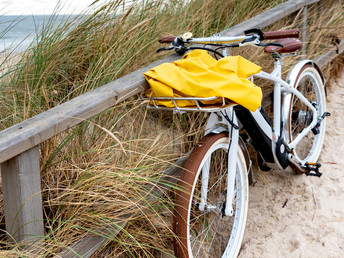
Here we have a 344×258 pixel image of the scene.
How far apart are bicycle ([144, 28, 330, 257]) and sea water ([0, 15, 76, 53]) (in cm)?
98

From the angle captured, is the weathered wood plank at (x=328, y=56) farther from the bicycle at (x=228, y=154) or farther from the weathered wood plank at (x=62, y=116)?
the weathered wood plank at (x=62, y=116)

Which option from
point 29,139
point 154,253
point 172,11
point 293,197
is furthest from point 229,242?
point 172,11

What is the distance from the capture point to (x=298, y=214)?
321cm

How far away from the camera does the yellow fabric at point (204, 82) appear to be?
2050 mm

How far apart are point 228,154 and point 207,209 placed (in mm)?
326

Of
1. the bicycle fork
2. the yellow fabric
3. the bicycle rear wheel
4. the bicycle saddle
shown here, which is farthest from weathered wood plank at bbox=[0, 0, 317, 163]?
the bicycle rear wheel

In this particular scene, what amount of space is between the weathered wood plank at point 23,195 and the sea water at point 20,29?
4.33 feet

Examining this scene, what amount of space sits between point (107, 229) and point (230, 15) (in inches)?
111

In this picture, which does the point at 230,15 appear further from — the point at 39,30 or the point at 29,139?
the point at 29,139

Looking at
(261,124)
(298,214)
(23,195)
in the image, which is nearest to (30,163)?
(23,195)

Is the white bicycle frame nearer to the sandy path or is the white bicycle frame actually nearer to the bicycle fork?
the bicycle fork

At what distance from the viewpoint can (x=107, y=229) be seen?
189 cm

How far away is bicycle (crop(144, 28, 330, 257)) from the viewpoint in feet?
7.16

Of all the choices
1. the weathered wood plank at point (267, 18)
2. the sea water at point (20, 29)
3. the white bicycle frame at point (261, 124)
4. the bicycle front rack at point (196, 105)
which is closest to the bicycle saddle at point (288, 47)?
the white bicycle frame at point (261, 124)
